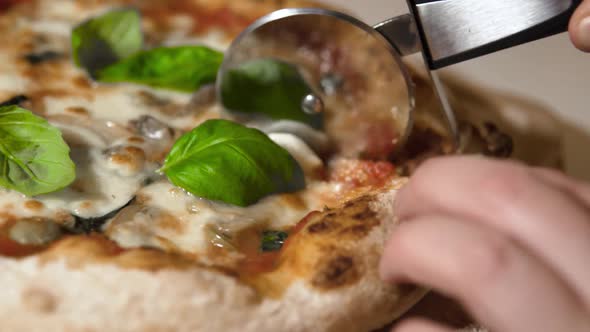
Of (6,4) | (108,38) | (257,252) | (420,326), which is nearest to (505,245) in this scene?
(420,326)

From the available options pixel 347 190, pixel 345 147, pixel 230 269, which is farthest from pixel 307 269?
→ pixel 345 147

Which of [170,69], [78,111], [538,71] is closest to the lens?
[78,111]

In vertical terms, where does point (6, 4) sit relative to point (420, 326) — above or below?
above

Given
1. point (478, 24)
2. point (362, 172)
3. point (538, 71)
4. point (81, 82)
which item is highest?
point (478, 24)

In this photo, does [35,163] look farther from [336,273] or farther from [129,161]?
[336,273]

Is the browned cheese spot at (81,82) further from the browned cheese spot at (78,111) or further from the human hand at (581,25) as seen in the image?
the human hand at (581,25)

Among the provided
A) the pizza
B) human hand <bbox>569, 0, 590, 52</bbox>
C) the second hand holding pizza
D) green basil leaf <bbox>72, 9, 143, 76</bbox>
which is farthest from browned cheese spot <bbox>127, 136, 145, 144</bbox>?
human hand <bbox>569, 0, 590, 52</bbox>
